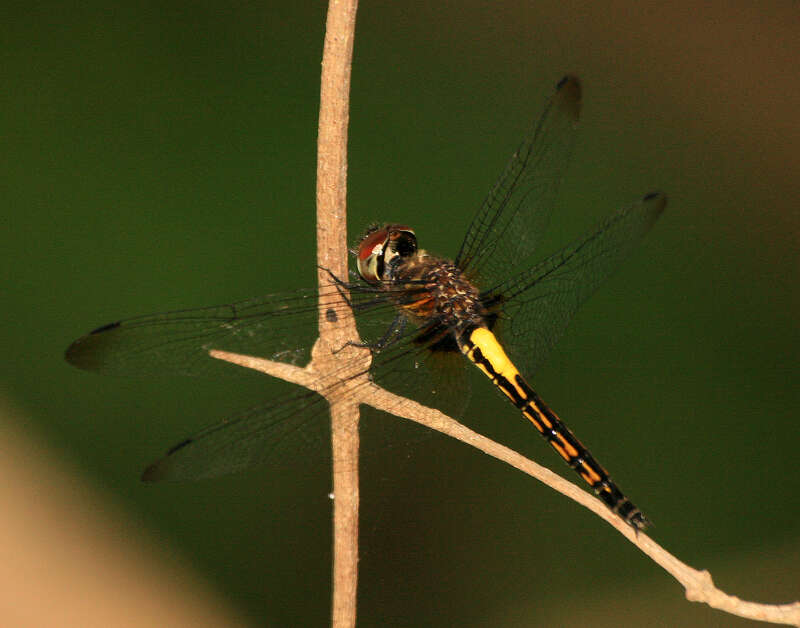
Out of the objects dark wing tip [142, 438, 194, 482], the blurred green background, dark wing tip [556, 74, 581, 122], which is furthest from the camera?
the blurred green background

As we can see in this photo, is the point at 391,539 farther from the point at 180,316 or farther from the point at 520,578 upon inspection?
the point at 180,316

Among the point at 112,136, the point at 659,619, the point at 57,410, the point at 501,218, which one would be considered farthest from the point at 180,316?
the point at 659,619

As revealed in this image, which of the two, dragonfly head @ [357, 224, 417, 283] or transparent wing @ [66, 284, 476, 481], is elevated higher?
dragonfly head @ [357, 224, 417, 283]

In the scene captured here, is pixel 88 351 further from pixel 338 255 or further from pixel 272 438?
pixel 338 255

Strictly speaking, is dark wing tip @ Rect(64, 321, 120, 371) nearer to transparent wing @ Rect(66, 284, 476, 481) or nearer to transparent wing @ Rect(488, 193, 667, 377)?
transparent wing @ Rect(66, 284, 476, 481)

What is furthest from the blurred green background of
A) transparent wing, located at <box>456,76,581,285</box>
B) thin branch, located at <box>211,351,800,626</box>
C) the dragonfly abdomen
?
thin branch, located at <box>211,351,800,626</box>

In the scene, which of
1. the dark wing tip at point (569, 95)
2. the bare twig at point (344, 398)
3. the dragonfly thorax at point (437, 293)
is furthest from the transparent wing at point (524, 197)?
the bare twig at point (344, 398)
